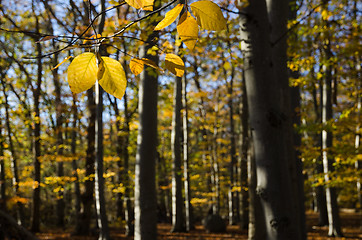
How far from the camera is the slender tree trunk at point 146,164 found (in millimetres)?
3781

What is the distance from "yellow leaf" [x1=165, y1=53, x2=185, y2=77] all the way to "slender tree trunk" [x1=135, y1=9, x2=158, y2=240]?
286 centimetres

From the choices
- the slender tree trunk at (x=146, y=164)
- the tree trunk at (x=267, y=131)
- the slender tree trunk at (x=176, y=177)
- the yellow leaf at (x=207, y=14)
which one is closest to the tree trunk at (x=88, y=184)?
the slender tree trunk at (x=176, y=177)

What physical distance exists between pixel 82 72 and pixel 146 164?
3.27 metres

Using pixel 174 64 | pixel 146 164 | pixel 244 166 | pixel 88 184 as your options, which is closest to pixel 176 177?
pixel 244 166

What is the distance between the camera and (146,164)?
393 centimetres

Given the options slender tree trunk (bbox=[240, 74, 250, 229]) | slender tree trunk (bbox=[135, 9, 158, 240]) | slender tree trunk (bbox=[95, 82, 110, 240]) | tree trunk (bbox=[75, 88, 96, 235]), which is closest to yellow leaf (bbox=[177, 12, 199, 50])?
slender tree trunk (bbox=[135, 9, 158, 240])

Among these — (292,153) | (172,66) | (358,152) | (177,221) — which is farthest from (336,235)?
(172,66)

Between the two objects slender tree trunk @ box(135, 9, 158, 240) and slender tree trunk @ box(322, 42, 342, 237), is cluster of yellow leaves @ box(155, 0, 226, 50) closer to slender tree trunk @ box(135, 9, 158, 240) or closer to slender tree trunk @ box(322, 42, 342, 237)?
slender tree trunk @ box(135, 9, 158, 240)

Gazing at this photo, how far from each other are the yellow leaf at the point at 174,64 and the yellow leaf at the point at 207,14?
150mm

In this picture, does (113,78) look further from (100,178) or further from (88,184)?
(88,184)

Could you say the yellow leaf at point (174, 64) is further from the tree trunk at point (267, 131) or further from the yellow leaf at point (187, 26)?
the tree trunk at point (267, 131)

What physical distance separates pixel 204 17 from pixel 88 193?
8890mm

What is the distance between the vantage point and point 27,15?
10469 mm

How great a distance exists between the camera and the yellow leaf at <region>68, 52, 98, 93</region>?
745 mm
